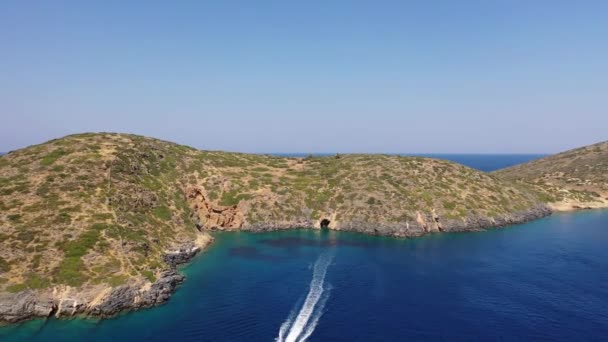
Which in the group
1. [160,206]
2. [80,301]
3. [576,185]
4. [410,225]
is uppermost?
[576,185]

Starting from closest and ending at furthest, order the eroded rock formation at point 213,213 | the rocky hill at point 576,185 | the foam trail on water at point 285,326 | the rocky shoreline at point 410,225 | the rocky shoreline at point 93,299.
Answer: the foam trail on water at point 285,326, the rocky shoreline at point 93,299, the rocky shoreline at point 410,225, the eroded rock formation at point 213,213, the rocky hill at point 576,185

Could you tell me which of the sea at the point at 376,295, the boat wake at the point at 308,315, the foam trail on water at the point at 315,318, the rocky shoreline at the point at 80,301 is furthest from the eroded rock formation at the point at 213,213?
the foam trail on water at the point at 315,318

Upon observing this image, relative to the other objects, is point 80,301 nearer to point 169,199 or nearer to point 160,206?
point 160,206

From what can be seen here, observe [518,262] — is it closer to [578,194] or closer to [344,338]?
[344,338]

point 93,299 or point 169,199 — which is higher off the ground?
point 169,199

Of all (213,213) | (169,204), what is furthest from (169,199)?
(213,213)

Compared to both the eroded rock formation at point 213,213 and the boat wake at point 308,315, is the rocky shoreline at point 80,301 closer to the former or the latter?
the boat wake at point 308,315

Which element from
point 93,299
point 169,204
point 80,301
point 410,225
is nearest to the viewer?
point 80,301

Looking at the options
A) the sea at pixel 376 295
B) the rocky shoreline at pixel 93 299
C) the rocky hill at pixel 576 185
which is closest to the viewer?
the sea at pixel 376 295
